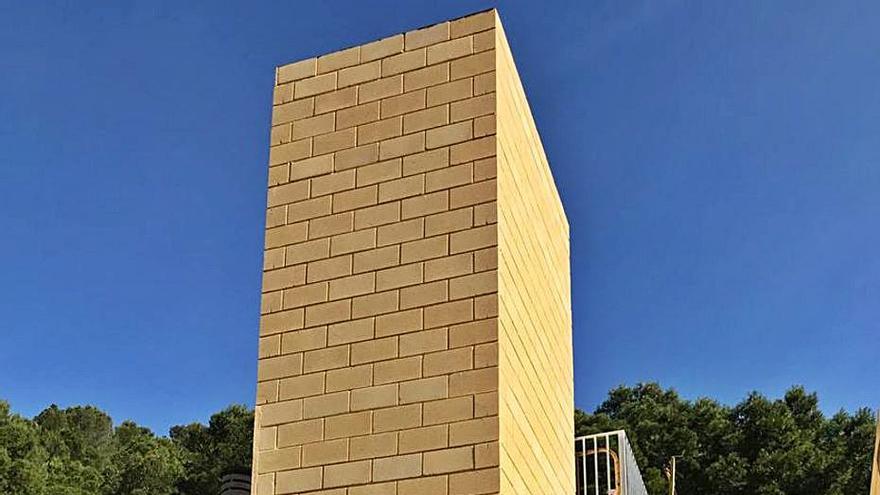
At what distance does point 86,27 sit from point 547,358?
1486 centimetres

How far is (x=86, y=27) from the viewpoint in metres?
20.3

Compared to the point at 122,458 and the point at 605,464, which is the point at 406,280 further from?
the point at 122,458

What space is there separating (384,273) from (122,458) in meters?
30.2

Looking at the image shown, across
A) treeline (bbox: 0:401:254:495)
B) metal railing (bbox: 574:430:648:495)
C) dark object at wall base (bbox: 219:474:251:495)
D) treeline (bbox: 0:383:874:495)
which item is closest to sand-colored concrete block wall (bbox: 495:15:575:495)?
metal railing (bbox: 574:430:648:495)

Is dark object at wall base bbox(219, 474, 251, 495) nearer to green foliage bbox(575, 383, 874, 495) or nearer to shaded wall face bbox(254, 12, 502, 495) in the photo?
shaded wall face bbox(254, 12, 502, 495)

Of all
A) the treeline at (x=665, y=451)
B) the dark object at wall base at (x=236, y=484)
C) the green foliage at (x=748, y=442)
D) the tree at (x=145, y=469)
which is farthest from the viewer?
the tree at (x=145, y=469)

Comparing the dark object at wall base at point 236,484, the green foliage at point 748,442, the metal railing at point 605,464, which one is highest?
the green foliage at point 748,442

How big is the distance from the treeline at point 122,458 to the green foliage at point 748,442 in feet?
32.0

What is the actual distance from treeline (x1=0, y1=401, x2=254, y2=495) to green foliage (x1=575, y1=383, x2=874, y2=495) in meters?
9.75

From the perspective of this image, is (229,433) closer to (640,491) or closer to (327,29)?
(640,491)

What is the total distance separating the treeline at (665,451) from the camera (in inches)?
1105

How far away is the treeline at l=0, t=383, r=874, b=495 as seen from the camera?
2808 cm

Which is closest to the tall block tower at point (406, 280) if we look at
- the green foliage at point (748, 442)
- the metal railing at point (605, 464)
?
the metal railing at point (605, 464)

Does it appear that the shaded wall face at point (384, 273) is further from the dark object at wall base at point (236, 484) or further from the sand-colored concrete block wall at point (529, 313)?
the dark object at wall base at point (236, 484)
